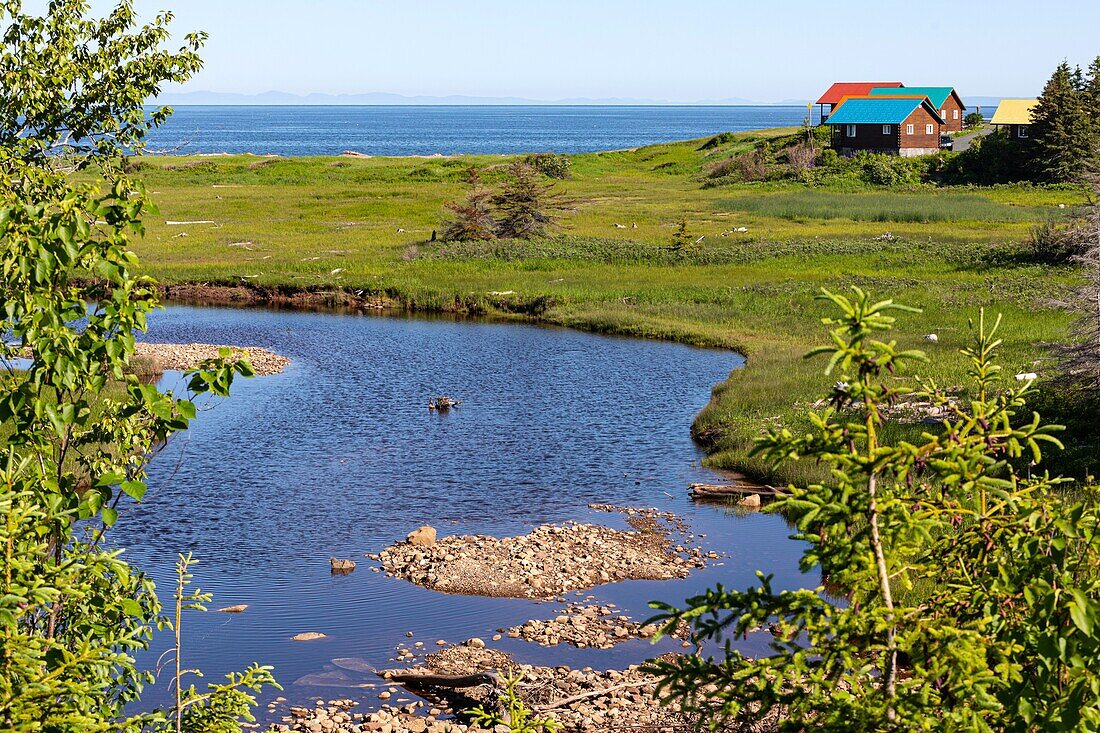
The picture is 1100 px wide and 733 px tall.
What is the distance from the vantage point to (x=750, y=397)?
35531 mm

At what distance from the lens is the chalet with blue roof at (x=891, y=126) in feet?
365

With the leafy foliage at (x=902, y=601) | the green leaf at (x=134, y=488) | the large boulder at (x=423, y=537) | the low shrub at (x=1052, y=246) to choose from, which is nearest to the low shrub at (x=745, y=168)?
the low shrub at (x=1052, y=246)

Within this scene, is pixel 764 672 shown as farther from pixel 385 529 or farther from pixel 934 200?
pixel 934 200

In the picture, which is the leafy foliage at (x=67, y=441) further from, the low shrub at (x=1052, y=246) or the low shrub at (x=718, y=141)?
the low shrub at (x=718, y=141)

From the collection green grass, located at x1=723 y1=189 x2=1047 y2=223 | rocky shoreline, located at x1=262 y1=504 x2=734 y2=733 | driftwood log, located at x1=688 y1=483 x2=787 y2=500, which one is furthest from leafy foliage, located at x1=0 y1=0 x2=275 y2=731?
green grass, located at x1=723 y1=189 x2=1047 y2=223

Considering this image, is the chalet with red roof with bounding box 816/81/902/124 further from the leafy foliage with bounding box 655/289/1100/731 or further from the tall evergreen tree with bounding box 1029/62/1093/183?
the leafy foliage with bounding box 655/289/1100/731

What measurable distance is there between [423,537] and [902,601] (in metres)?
19.3

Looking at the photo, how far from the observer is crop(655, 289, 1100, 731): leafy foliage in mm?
5754

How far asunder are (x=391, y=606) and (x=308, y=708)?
4584mm

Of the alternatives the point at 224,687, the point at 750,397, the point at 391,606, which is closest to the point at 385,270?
the point at 750,397

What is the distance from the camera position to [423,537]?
2480 cm

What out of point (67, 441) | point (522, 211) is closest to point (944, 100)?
point (522, 211)

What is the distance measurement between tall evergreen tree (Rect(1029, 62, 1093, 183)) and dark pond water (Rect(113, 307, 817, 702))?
59888mm

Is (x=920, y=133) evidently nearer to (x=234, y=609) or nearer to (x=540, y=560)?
(x=540, y=560)
